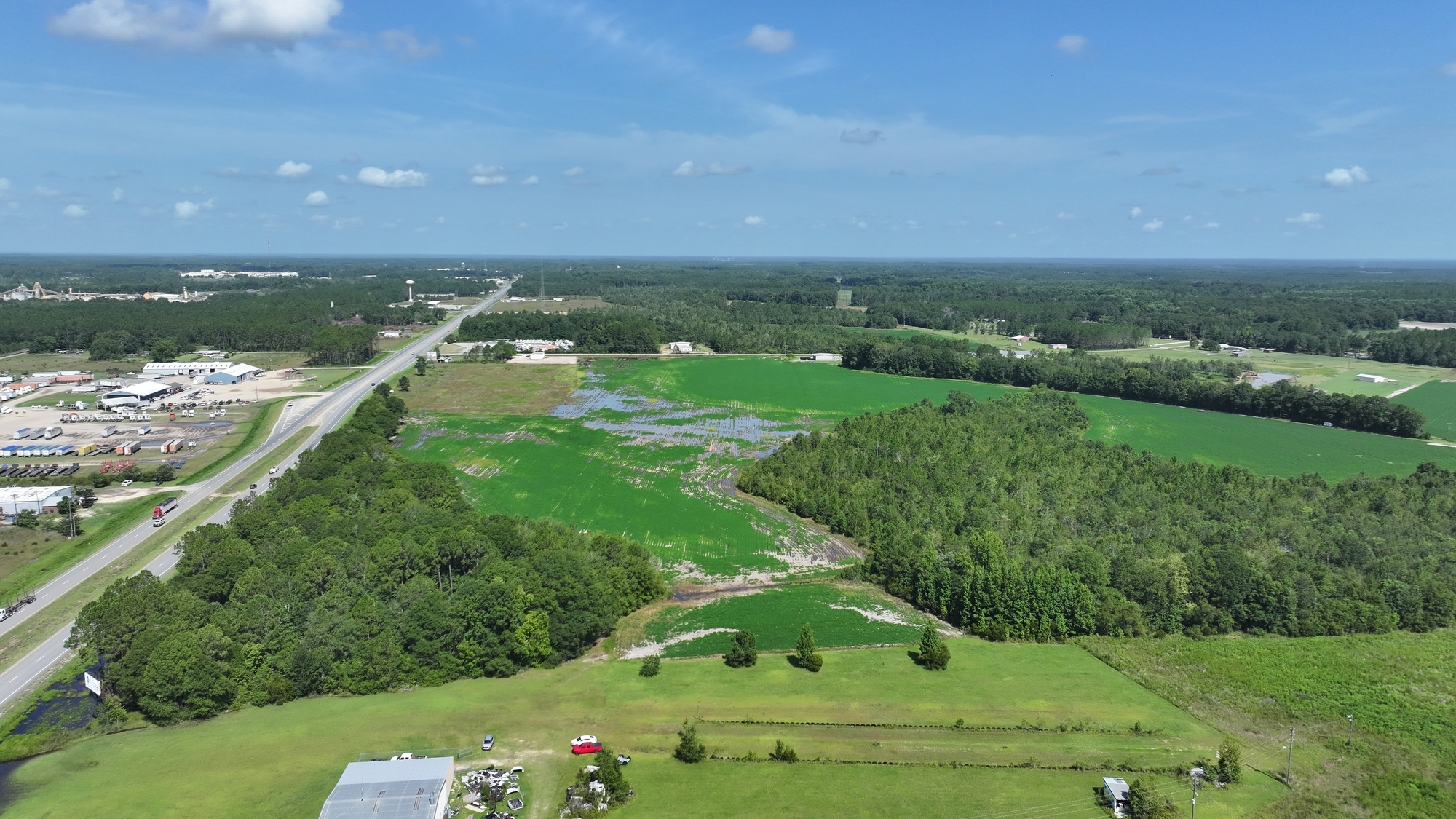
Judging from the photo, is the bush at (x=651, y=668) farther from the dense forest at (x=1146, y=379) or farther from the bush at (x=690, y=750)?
the dense forest at (x=1146, y=379)

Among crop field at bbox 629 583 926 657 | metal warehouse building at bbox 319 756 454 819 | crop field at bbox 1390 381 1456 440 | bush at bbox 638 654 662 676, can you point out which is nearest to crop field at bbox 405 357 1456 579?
crop field at bbox 629 583 926 657

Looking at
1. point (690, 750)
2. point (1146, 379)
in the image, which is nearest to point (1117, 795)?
point (690, 750)

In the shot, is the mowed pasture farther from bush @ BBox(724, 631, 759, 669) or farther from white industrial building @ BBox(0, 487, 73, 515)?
white industrial building @ BBox(0, 487, 73, 515)

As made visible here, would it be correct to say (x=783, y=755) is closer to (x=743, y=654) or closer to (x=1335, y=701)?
(x=743, y=654)

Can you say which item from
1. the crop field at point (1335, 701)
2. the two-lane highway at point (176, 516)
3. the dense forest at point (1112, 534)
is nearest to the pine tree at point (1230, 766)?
the crop field at point (1335, 701)

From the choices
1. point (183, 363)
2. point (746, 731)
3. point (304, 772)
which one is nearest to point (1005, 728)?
point (746, 731)

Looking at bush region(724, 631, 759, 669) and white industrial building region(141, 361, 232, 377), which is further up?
white industrial building region(141, 361, 232, 377)
